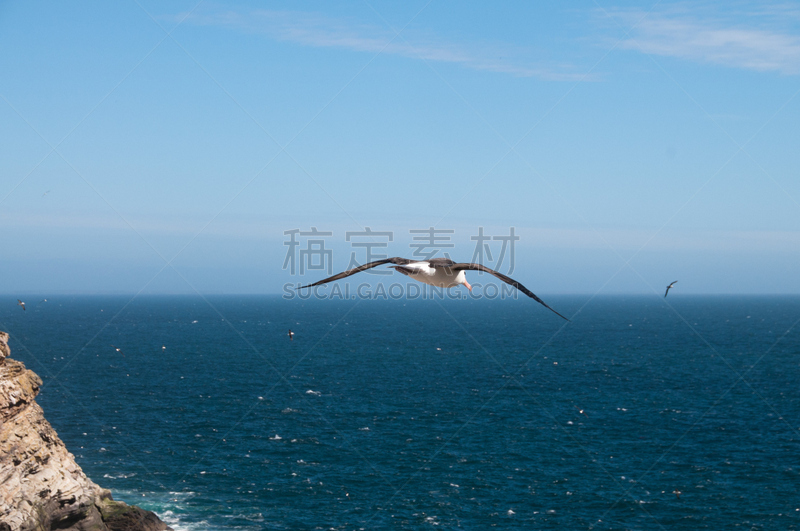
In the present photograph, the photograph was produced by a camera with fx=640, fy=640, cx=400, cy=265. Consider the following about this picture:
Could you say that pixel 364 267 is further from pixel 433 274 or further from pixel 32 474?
pixel 32 474

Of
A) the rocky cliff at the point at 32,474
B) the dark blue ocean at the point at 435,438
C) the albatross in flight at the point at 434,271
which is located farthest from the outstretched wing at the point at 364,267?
the dark blue ocean at the point at 435,438

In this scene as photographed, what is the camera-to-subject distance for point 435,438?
2889 inches

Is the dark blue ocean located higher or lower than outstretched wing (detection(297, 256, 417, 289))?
lower

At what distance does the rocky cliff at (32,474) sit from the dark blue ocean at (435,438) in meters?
11.6

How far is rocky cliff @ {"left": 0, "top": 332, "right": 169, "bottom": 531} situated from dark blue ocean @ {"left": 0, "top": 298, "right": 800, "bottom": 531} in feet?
38.1

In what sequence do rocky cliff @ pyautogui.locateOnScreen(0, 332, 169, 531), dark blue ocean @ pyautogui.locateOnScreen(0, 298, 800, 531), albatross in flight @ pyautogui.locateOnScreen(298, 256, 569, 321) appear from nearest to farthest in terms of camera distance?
albatross in flight @ pyautogui.locateOnScreen(298, 256, 569, 321)
rocky cliff @ pyautogui.locateOnScreen(0, 332, 169, 531)
dark blue ocean @ pyautogui.locateOnScreen(0, 298, 800, 531)

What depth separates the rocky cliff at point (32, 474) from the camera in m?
33.7

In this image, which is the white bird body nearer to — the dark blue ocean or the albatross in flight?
the albatross in flight

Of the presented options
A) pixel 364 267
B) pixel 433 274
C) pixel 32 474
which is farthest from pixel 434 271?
pixel 32 474

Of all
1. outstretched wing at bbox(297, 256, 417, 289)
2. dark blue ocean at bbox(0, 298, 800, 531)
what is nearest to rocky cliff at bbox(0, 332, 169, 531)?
dark blue ocean at bbox(0, 298, 800, 531)

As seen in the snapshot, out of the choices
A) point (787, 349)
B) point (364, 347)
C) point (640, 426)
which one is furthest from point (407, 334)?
point (640, 426)

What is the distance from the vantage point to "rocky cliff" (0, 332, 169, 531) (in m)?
33.7

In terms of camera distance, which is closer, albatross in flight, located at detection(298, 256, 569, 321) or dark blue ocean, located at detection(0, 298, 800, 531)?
albatross in flight, located at detection(298, 256, 569, 321)

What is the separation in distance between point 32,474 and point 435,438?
45.9 meters
